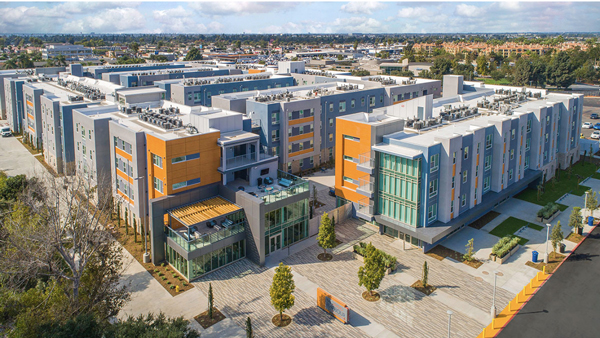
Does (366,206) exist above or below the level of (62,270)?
above

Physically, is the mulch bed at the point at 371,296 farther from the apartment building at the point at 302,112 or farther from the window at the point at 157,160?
the apartment building at the point at 302,112

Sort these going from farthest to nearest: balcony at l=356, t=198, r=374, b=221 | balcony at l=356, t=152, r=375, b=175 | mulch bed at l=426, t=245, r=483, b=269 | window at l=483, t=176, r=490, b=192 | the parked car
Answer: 1. the parked car
2. window at l=483, t=176, r=490, b=192
3. balcony at l=356, t=198, r=374, b=221
4. balcony at l=356, t=152, r=375, b=175
5. mulch bed at l=426, t=245, r=483, b=269

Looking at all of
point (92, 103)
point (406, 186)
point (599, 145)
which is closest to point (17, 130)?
point (92, 103)

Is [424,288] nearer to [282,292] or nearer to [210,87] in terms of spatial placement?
[282,292]

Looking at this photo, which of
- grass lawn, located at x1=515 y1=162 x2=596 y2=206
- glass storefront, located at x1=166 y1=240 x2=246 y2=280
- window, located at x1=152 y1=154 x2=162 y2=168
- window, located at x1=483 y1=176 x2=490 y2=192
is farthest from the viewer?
grass lawn, located at x1=515 y1=162 x2=596 y2=206

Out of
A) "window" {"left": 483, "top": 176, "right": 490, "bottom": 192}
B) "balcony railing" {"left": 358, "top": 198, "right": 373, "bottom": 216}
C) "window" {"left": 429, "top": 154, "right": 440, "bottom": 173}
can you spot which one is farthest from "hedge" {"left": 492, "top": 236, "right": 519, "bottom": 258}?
"balcony railing" {"left": 358, "top": 198, "right": 373, "bottom": 216}

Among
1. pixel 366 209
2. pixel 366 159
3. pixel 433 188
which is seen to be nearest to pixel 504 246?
pixel 433 188

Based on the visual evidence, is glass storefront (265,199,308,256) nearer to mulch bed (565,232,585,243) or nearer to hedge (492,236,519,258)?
hedge (492,236,519,258)

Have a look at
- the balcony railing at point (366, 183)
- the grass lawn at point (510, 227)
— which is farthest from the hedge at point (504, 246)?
the balcony railing at point (366, 183)

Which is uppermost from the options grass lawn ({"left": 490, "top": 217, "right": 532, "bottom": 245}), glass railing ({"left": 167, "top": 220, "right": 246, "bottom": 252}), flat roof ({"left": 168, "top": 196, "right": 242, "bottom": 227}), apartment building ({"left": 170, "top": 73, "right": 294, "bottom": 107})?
apartment building ({"left": 170, "top": 73, "right": 294, "bottom": 107})
